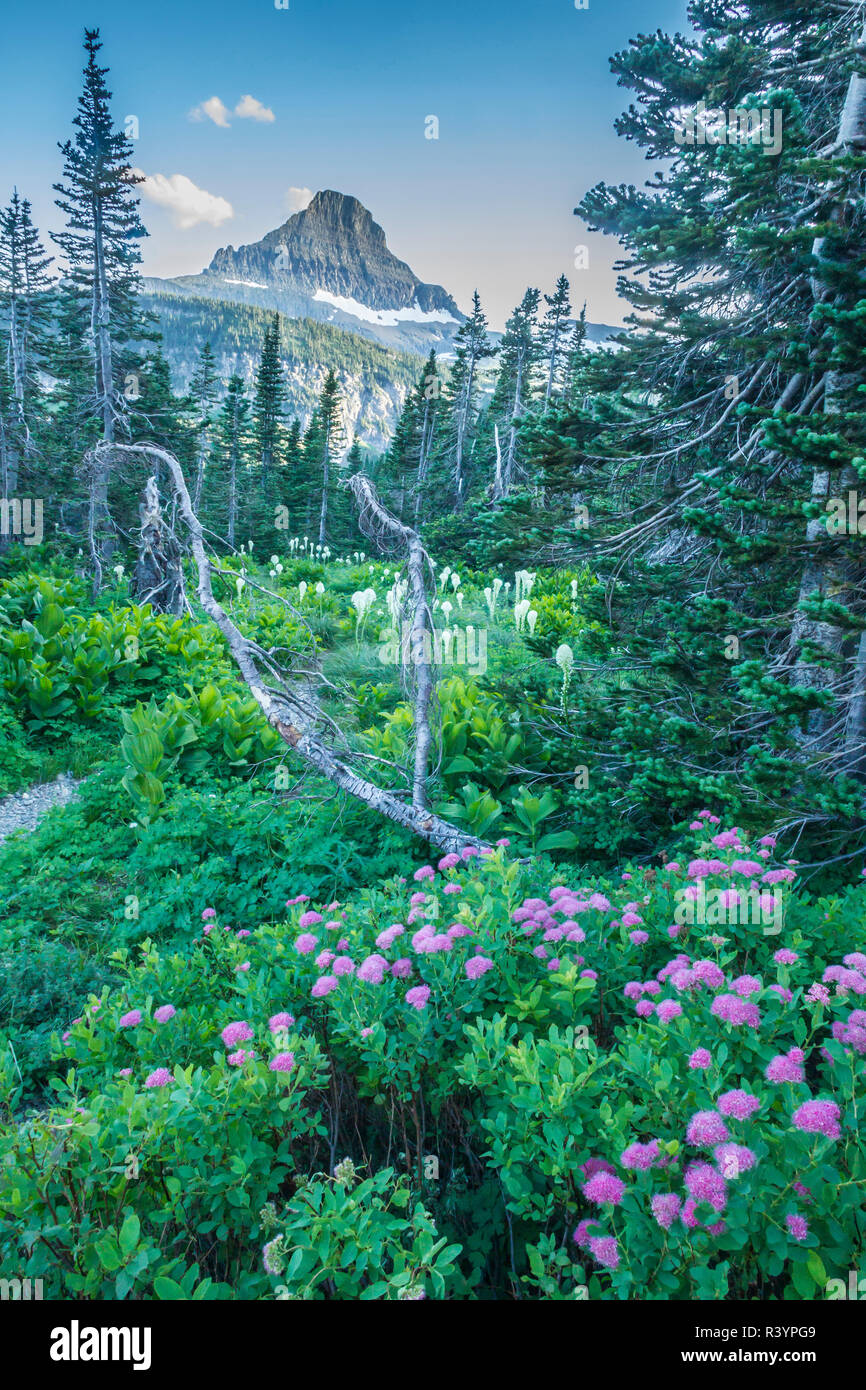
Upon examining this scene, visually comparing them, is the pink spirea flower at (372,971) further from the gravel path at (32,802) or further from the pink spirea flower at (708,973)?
the gravel path at (32,802)

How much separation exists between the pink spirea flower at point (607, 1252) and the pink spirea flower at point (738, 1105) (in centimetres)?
31

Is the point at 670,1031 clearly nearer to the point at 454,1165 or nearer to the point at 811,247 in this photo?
the point at 454,1165

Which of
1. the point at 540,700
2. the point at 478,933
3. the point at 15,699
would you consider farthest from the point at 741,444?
the point at 15,699

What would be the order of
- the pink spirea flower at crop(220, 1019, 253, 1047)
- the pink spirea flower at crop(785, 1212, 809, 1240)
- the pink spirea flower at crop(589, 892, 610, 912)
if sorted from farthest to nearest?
the pink spirea flower at crop(589, 892, 610, 912), the pink spirea flower at crop(220, 1019, 253, 1047), the pink spirea flower at crop(785, 1212, 809, 1240)

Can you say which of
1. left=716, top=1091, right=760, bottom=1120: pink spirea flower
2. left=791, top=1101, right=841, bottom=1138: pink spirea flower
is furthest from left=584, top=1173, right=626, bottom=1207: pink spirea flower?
left=791, top=1101, right=841, bottom=1138: pink spirea flower

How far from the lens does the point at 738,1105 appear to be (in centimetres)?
118

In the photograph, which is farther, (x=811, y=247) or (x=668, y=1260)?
(x=811, y=247)

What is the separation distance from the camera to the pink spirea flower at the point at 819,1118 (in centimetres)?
111

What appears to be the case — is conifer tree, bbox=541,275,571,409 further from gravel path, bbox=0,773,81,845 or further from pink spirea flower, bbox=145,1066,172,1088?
pink spirea flower, bbox=145,1066,172,1088

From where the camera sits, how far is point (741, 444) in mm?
4461

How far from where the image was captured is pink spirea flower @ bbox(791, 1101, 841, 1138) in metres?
1.11

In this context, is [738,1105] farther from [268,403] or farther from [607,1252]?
[268,403]

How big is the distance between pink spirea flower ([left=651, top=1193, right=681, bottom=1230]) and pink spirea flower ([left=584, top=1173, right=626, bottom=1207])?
90 millimetres
